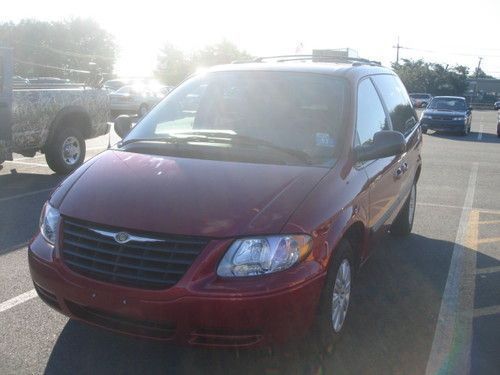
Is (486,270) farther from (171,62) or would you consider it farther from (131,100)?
(171,62)

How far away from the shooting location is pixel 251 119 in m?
4.23

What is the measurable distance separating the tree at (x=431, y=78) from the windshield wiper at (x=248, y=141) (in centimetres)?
8135

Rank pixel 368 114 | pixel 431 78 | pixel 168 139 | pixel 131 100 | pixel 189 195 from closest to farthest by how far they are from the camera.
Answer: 1. pixel 189 195
2. pixel 168 139
3. pixel 368 114
4. pixel 131 100
5. pixel 431 78

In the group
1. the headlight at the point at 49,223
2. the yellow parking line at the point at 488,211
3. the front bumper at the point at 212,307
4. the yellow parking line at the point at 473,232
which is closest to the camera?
the front bumper at the point at 212,307

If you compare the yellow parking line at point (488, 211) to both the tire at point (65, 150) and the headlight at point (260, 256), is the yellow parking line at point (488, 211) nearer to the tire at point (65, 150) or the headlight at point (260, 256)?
the headlight at point (260, 256)

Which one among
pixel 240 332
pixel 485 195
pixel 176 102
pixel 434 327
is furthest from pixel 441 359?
pixel 485 195

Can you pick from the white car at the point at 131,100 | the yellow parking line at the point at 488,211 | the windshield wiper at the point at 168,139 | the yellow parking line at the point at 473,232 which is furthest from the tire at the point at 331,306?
the white car at the point at 131,100

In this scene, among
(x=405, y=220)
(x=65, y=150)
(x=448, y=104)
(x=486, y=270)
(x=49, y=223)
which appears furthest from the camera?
(x=448, y=104)

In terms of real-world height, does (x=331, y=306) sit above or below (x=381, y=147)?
below

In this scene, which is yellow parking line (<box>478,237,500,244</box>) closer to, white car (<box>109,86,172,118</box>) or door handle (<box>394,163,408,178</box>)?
door handle (<box>394,163,408,178</box>)

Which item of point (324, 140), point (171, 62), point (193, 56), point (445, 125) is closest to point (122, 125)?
point (324, 140)

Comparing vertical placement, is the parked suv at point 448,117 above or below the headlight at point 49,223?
below

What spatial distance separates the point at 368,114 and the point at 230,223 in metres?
1.97

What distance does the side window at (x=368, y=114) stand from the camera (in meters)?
4.27
